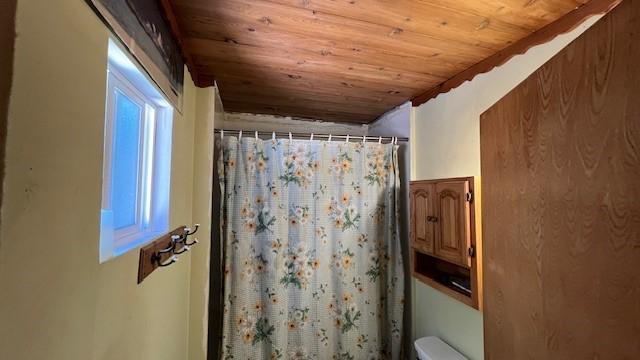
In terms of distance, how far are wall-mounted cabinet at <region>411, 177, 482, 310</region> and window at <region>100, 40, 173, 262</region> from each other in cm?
144

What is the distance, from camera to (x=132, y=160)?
1.01 m

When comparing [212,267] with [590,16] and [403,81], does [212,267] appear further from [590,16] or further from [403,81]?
[590,16]

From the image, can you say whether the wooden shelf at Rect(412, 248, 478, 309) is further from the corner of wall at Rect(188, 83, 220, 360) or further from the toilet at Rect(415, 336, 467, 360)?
the corner of wall at Rect(188, 83, 220, 360)

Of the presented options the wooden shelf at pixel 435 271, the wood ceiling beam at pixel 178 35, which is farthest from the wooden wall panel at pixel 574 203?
the wood ceiling beam at pixel 178 35

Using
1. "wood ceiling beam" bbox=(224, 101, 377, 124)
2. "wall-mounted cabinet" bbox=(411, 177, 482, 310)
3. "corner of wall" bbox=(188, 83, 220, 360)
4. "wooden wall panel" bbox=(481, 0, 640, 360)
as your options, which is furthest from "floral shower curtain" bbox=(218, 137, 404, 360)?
"wooden wall panel" bbox=(481, 0, 640, 360)

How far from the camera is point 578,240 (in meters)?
0.58

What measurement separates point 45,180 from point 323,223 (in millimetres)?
1587

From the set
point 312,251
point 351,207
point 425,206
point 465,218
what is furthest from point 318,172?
point 465,218

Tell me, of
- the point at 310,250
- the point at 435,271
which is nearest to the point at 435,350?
the point at 435,271

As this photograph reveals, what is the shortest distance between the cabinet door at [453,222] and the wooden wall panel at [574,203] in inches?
19.7

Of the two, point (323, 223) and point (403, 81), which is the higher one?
point (403, 81)

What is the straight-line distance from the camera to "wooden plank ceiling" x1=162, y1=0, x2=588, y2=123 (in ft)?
3.42

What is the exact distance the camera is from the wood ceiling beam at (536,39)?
3.19ft

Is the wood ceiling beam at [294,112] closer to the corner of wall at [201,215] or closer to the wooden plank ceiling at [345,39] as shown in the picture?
the wooden plank ceiling at [345,39]
